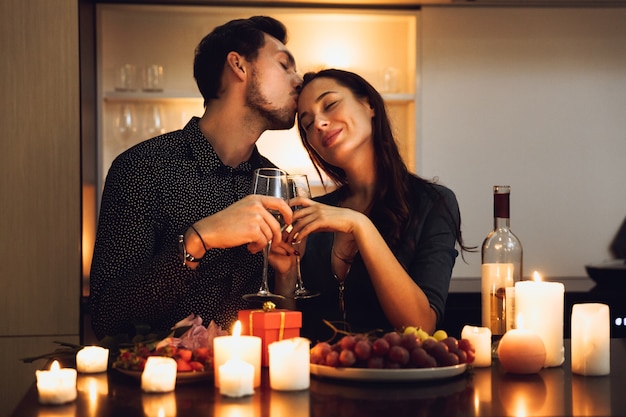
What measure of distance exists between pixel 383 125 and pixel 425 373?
3.40 feet

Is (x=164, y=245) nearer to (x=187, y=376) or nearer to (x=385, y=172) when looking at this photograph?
(x=385, y=172)

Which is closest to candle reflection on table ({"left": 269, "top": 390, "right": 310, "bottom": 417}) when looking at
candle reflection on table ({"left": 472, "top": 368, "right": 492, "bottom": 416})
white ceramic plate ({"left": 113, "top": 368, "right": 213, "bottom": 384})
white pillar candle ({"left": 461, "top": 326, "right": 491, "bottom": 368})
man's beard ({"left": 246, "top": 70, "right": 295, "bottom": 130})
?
white ceramic plate ({"left": 113, "top": 368, "right": 213, "bottom": 384})

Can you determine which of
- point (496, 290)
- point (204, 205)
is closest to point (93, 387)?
point (496, 290)

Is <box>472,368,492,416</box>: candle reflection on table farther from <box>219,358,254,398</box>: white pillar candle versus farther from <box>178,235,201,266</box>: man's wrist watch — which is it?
<box>178,235,201,266</box>: man's wrist watch

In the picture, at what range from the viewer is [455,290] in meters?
3.23

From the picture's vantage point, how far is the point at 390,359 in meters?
1.33

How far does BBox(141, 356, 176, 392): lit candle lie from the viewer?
128cm

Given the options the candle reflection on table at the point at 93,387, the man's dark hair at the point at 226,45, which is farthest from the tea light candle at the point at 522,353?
the man's dark hair at the point at 226,45

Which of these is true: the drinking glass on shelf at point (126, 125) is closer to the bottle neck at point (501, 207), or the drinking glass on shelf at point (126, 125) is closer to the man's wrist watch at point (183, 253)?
the man's wrist watch at point (183, 253)

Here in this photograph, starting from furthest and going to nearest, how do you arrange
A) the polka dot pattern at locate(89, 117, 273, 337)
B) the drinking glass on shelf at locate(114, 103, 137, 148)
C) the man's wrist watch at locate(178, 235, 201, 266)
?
the drinking glass on shelf at locate(114, 103, 137, 148) < the polka dot pattern at locate(89, 117, 273, 337) < the man's wrist watch at locate(178, 235, 201, 266)

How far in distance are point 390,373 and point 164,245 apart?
90 cm

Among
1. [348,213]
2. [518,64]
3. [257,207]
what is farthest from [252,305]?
[518,64]

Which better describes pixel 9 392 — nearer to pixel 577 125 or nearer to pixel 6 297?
pixel 6 297

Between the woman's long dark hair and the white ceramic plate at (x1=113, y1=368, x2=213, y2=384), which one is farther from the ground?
the woman's long dark hair
